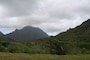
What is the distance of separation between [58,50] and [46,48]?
19.9 feet

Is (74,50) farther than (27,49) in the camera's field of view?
Yes

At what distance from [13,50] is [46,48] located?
16957 millimetres

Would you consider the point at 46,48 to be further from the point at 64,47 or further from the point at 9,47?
the point at 9,47

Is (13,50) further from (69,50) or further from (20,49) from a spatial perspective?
(69,50)

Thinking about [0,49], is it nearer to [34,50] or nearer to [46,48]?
[34,50]

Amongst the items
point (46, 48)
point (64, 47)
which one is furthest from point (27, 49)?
point (64, 47)

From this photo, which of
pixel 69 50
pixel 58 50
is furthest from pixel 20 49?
pixel 69 50

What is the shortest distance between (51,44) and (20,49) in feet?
58.7

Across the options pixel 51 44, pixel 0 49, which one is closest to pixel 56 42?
pixel 51 44

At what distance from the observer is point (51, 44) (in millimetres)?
115438

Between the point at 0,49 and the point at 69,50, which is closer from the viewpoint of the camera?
the point at 0,49

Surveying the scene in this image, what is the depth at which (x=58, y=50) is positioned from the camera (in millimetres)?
110500

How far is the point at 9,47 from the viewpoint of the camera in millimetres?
106000

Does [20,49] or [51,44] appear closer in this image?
[20,49]
